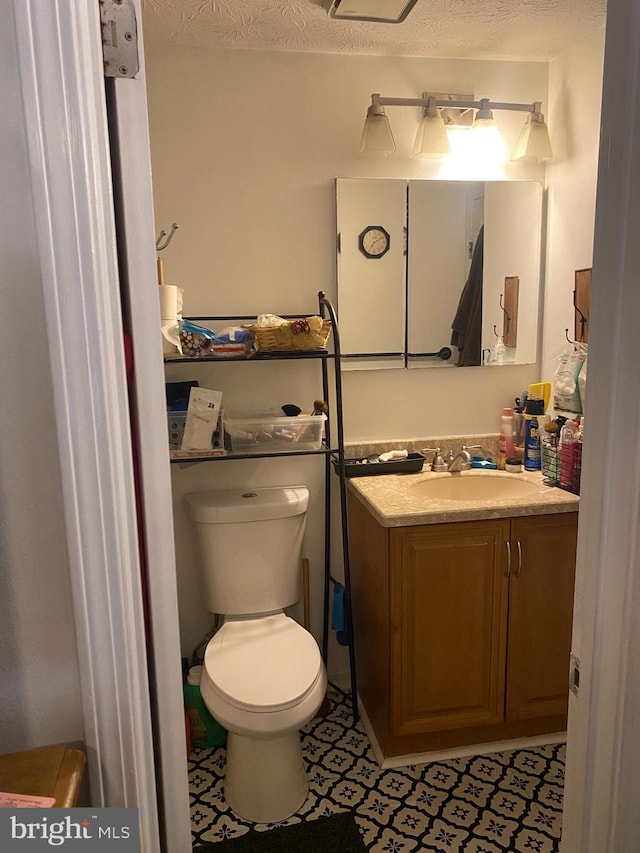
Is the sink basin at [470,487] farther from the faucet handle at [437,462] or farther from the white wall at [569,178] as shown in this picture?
the white wall at [569,178]

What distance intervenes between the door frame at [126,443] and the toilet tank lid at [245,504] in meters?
1.26

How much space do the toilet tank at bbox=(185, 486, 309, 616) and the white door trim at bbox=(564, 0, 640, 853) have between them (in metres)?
1.25

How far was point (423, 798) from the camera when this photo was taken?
1.95 m

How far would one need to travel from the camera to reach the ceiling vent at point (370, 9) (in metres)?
1.79

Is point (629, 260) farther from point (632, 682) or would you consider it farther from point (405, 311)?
point (405, 311)

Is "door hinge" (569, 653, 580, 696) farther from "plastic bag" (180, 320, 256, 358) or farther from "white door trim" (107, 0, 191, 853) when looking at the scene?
"plastic bag" (180, 320, 256, 358)

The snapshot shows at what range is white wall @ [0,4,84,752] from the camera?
2.16ft

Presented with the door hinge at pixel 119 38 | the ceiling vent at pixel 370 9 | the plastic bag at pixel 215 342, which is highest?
the ceiling vent at pixel 370 9

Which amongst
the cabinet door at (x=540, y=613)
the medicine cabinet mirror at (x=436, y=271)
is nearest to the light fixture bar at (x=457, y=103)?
the medicine cabinet mirror at (x=436, y=271)

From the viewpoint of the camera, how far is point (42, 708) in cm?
75

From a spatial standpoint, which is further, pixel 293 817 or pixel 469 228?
pixel 469 228

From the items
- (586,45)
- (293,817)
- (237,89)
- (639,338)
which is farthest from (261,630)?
(586,45)

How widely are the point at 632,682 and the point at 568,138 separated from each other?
2.00 metres

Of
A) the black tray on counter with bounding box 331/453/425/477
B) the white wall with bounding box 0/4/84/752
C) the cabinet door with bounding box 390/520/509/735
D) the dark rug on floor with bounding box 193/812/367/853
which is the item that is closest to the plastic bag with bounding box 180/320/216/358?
the black tray on counter with bounding box 331/453/425/477
